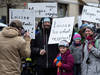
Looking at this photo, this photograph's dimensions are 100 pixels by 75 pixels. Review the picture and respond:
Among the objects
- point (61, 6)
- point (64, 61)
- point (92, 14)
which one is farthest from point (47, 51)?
point (61, 6)

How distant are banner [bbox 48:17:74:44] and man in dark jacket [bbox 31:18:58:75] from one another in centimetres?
12

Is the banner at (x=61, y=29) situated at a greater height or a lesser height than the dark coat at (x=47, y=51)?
greater

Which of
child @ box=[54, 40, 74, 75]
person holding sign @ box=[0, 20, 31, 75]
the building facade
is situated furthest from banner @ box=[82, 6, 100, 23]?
the building facade

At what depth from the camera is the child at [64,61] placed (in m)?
4.51

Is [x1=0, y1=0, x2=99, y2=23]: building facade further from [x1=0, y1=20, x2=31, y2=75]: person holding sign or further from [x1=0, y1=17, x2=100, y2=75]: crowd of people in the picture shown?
[x1=0, y1=20, x2=31, y2=75]: person holding sign

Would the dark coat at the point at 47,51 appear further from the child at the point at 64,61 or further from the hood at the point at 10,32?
the hood at the point at 10,32

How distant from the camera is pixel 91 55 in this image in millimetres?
4223

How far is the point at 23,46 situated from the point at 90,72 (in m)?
1.28

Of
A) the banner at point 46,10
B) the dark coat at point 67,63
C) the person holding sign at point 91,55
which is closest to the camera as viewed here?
the person holding sign at point 91,55

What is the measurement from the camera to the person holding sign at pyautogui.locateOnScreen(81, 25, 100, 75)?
13.5 feet

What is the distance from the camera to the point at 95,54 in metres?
4.09

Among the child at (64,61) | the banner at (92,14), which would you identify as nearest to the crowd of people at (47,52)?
the child at (64,61)

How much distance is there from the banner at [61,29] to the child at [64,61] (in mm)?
429

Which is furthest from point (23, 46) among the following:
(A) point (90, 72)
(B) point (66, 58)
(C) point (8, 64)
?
(A) point (90, 72)
